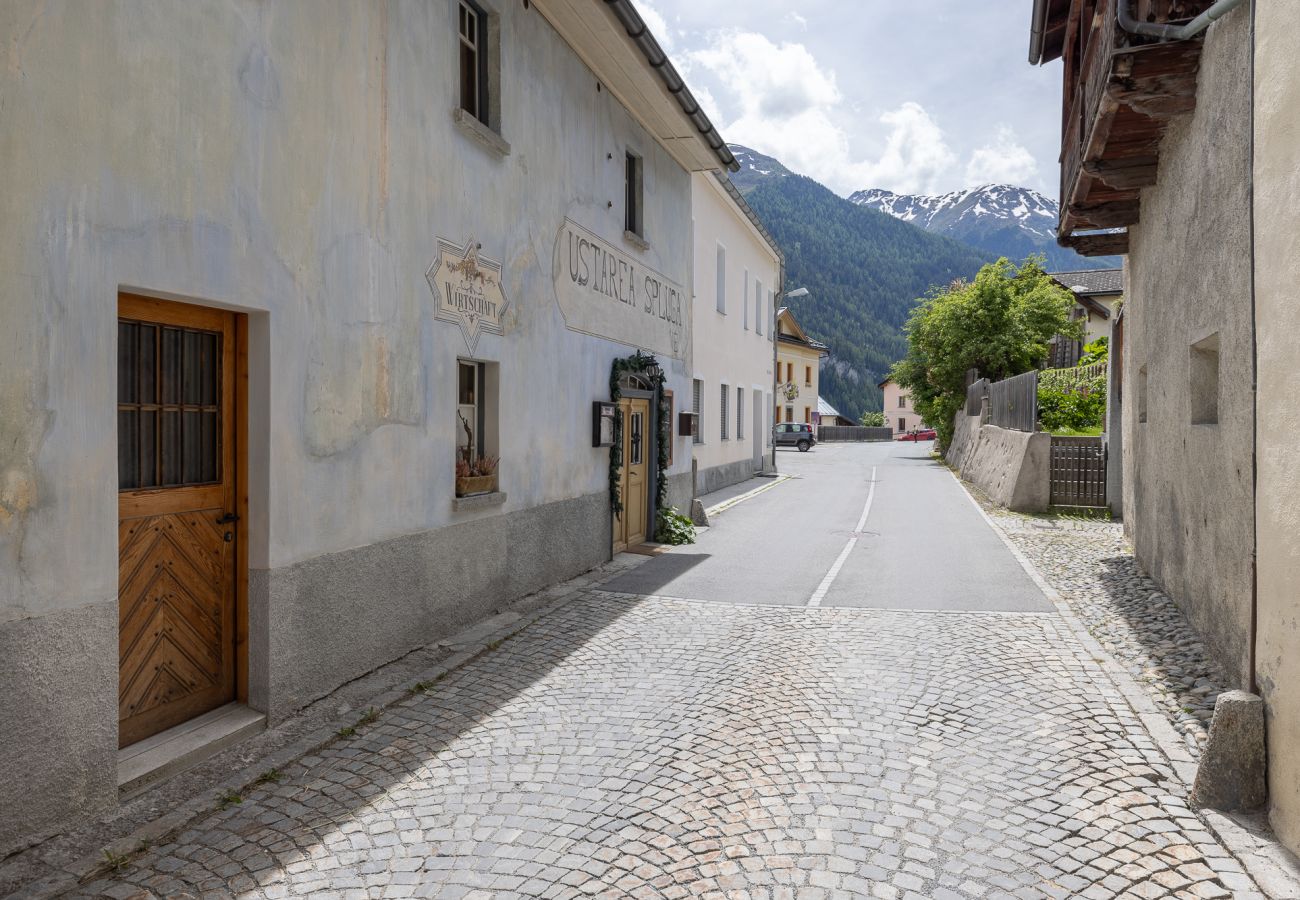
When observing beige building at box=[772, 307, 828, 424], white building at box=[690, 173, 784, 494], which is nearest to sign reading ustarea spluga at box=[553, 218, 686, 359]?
white building at box=[690, 173, 784, 494]

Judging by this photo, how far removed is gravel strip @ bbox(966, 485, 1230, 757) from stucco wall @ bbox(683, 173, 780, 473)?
289 inches

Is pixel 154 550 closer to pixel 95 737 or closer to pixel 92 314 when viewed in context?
pixel 95 737

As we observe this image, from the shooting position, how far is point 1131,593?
893 centimetres

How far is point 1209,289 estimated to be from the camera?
245 inches

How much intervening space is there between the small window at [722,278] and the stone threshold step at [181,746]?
57.5 feet

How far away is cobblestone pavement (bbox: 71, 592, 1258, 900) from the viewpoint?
3.46 metres

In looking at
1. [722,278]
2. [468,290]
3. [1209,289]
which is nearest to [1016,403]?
[722,278]

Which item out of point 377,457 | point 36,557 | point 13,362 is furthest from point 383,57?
point 36,557

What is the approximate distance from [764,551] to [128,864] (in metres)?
9.32

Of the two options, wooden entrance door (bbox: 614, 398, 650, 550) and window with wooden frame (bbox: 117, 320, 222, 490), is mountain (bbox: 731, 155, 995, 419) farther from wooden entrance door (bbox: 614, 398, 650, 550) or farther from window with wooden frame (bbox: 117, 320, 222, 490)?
window with wooden frame (bbox: 117, 320, 222, 490)

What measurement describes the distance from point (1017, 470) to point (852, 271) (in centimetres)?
14556

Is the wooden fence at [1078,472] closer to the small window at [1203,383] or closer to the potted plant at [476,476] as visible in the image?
the small window at [1203,383]

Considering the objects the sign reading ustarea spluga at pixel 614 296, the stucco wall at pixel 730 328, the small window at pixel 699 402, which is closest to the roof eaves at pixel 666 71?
the sign reading ustarea spluga at pixel 614 296

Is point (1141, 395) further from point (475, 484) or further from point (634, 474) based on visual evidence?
point (475, 484)
